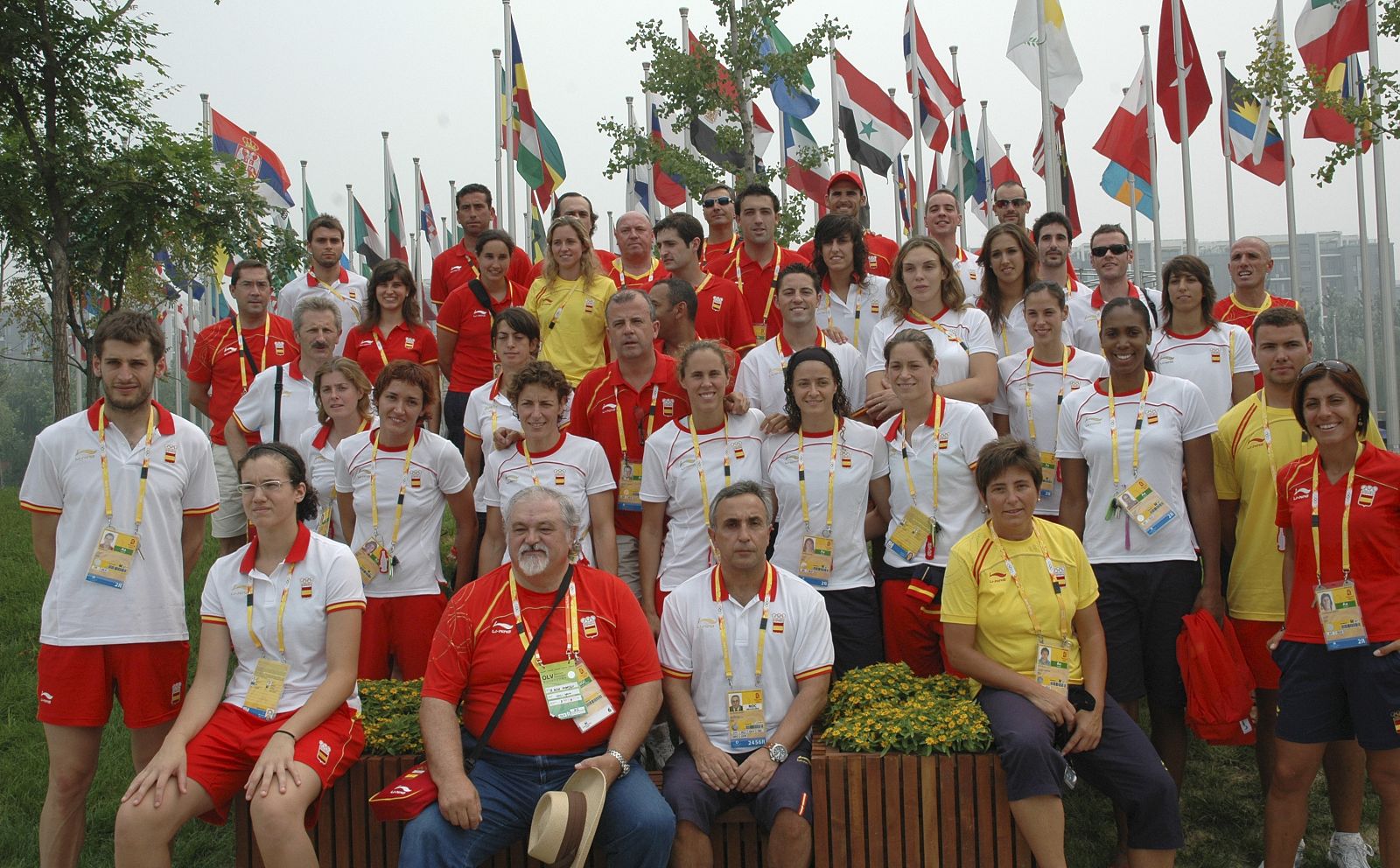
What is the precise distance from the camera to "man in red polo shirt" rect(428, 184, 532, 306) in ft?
27.7

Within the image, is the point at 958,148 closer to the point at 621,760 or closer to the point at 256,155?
the point at 256,155

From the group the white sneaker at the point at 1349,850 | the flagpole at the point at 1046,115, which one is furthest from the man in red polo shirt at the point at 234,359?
the flagpole at the point at 1046,115

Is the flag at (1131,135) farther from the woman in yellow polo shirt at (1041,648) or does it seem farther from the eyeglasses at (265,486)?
the eyeglasses at (265,486)

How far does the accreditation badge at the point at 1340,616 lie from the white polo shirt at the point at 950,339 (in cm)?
220

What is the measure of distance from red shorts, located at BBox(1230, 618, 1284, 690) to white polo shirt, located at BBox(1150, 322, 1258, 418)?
123 cm

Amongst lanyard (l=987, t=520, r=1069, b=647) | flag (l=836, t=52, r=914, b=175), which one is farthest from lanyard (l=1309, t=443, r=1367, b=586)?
flag (l=836, t=52, r=914, b=175)

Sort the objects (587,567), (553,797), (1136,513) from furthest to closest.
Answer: (1136,513)
(587,567)
(553,797)

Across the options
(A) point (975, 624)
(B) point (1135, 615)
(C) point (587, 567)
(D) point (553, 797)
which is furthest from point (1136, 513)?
(D) point (553, 797)

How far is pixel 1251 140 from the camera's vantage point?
60.0 ft

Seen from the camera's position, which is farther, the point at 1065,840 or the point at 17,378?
the point at 17,378

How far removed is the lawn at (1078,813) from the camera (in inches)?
218

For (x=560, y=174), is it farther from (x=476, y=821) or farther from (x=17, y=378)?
(x=17, y=378)

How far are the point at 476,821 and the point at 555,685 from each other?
23.6 inches

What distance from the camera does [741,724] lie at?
475cm
